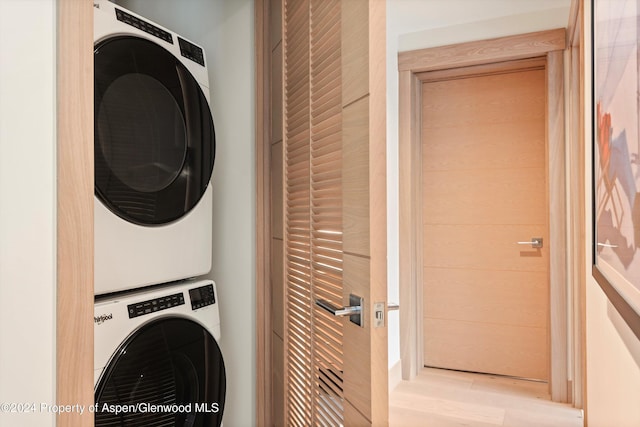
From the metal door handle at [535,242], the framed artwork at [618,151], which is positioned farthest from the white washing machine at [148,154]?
the metal door handle at [535,242]

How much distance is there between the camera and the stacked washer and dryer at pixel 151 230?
116 cm

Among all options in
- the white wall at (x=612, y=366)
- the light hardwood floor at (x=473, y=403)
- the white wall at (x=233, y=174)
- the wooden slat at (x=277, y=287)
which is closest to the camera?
the white wall at (x=612, y=366)

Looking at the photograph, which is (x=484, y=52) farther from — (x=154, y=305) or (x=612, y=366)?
(x=154, y=305)

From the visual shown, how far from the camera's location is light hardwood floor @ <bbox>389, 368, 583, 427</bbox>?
7.79ft

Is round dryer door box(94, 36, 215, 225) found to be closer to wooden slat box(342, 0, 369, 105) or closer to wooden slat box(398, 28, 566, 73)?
wooden slat box(342, 0, 369, 105)

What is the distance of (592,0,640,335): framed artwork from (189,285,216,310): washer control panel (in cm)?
114

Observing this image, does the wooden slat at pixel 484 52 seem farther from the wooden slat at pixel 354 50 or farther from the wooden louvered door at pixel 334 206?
the wooden slat at pixel 354 50

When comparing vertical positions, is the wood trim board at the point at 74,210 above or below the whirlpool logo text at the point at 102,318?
above

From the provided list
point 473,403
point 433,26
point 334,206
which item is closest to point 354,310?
point 334,206

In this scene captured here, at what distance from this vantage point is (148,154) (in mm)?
1283

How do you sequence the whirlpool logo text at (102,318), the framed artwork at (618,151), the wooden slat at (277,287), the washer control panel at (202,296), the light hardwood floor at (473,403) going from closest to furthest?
1. the framed artwork at (618,151)
2. the whirlpool logo text at (102,318)
3. the washer control panel at (202,296)
4. the wooden slat at (277,287)
5. the light hardwood floor at (473,403)
